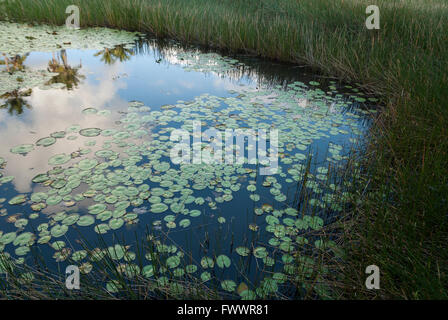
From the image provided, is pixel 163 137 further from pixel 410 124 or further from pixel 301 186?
pixel 410 124

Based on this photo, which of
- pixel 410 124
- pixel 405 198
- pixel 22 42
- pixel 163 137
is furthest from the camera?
pixel 22 42

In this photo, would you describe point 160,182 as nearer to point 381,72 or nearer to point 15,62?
point 381,72

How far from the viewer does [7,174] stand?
7.00 feet

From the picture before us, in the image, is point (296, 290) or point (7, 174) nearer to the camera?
point (296, 290)

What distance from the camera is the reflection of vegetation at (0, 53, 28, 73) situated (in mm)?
4176

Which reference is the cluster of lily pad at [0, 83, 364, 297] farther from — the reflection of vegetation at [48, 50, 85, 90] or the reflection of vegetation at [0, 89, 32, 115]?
the reflection of vegetation at [48, 50, 85, 90]

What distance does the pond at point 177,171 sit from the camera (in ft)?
5.21

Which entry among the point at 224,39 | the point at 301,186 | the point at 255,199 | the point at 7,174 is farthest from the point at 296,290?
the point at 224,39

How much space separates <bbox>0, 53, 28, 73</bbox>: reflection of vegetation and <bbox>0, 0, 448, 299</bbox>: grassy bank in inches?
94.3

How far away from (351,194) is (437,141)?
74cm

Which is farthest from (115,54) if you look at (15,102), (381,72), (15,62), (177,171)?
(381,72)

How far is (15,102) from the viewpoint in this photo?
10.7 ft

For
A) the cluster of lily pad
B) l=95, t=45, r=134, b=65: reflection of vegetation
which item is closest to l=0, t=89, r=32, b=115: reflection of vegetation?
the cluster of lily pad

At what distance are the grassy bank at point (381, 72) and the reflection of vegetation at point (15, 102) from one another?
332cm
